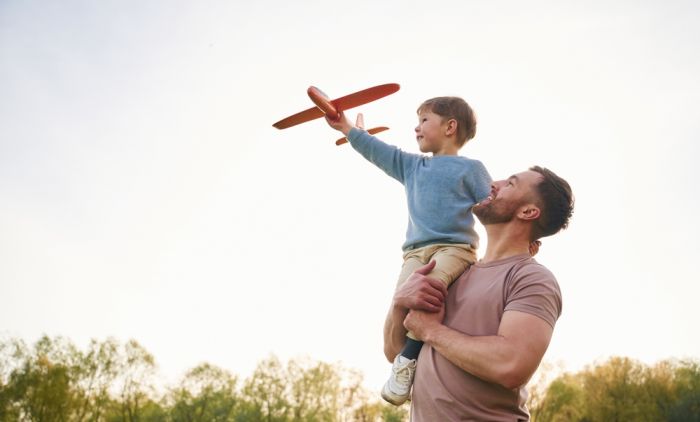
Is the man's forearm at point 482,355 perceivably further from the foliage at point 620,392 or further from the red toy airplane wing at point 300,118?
A: the foliage at point 620,392

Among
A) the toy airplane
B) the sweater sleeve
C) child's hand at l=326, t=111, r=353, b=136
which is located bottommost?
the sweater sleeve

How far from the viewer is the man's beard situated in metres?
3.27

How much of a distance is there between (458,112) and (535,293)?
1.87 m

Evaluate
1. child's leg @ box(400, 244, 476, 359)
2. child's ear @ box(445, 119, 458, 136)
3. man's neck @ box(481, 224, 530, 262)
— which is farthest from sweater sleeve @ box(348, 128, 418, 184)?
man's neck @ box(481, 224, 530, 262)

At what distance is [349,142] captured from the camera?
14.4 ft

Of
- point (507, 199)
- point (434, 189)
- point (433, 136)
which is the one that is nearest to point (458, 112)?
point (433, 136)

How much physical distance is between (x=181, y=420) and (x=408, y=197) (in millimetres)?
40103

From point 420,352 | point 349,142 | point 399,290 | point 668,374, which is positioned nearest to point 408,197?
point 349,142

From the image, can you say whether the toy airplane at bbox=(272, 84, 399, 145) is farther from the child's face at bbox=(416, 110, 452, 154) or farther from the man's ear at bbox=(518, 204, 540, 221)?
the man's ear at bbox=(518, 204, 540, 221)

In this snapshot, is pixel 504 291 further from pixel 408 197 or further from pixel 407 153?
pixel 407 153

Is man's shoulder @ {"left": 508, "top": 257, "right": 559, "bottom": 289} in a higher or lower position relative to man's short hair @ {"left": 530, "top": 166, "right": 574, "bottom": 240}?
lower

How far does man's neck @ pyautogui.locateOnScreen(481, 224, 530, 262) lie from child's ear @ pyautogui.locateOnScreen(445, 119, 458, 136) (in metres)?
1.08

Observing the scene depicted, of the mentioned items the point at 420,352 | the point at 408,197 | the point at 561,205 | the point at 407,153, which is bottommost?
the point at 420,352

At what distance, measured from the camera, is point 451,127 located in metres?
4.16
